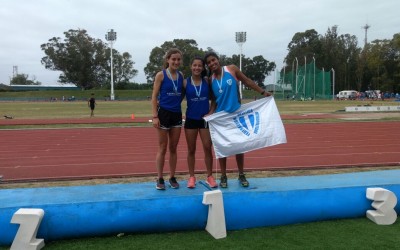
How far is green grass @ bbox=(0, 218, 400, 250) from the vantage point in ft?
12.3

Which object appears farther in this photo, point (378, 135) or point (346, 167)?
point (378, 135)

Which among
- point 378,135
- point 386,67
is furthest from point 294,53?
point 378,135

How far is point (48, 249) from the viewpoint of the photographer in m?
3.71

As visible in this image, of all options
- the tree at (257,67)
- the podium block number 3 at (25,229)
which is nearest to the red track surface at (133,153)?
the podium block number 3 at (25,229)

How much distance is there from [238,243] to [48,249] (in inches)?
70.4

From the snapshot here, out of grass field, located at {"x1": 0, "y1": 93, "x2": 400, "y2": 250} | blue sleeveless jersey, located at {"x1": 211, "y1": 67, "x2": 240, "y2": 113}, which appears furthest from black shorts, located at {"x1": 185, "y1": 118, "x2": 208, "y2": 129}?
grass field, located at {"x1": 0, "y1": 93, "x2": 400, "y2": 250}

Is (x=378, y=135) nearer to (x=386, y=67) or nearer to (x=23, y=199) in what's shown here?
(x=23, y=199)

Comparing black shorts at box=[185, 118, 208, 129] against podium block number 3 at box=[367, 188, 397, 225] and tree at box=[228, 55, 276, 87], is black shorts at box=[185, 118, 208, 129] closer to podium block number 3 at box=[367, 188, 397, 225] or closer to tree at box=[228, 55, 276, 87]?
podium block number 3 at box=[367, 188, 397, 225]

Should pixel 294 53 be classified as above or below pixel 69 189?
above

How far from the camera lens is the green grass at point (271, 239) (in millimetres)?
3740

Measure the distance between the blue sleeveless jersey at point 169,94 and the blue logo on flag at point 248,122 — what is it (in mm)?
807

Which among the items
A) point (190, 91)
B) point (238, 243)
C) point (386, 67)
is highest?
point (386, 67)

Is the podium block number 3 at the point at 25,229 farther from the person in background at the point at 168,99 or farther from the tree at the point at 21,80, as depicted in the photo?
the tree at the point at 21,80

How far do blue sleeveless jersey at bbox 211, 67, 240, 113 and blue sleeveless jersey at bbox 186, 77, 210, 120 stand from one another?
0.12 metres
